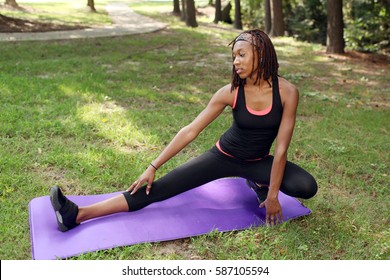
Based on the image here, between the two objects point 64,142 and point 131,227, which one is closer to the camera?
point 131,227

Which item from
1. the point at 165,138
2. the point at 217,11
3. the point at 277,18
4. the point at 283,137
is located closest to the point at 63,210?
the point at 283,137

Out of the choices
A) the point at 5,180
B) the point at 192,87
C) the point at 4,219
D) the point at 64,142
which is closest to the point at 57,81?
the point at 192,87

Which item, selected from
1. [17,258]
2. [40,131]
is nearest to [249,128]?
[17,258]

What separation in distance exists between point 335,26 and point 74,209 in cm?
1043

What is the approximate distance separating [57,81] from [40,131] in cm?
259

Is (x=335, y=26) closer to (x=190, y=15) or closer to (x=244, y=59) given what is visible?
(x=190, y=15)

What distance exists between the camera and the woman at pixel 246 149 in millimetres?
3287

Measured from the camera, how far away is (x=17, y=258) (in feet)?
10.0

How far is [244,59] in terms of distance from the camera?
10.7ft

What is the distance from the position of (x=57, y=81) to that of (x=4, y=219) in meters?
4.57

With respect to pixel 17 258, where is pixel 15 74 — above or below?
above
